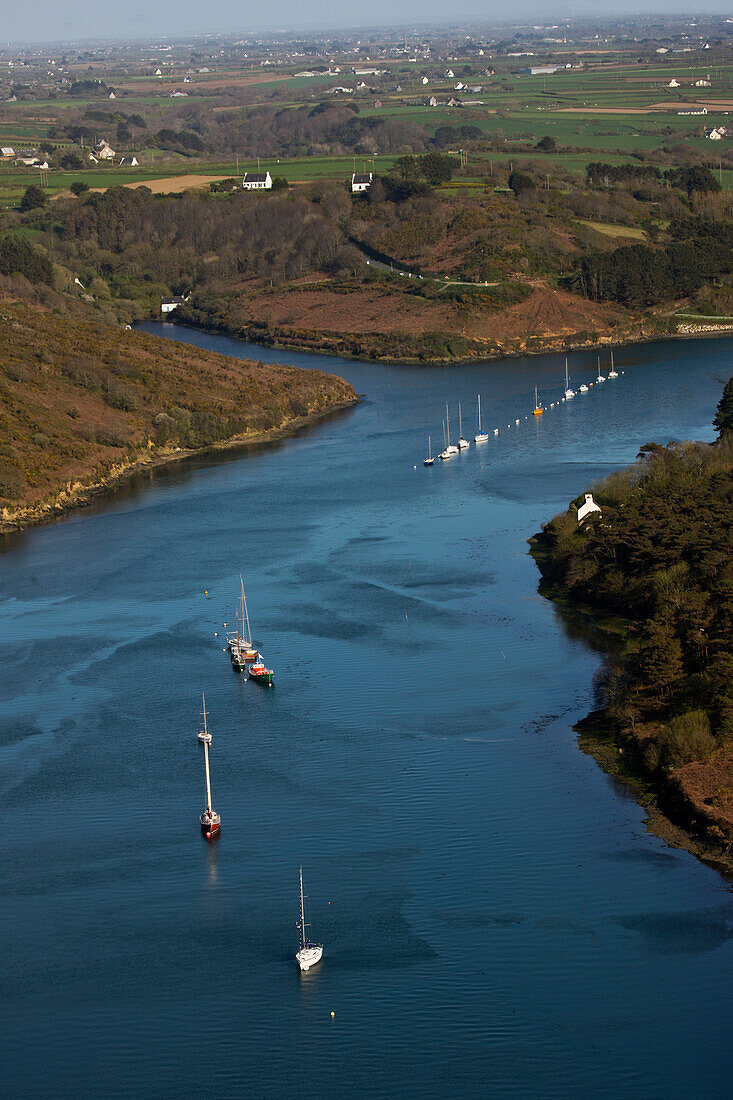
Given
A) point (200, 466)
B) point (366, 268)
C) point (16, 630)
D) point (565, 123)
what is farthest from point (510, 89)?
point (16, 630)

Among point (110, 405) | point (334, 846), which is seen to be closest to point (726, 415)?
point (110, 405)

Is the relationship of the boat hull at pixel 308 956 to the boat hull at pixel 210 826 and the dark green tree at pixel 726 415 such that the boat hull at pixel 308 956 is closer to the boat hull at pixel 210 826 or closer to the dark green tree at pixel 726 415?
the boat hull at pixel 210 826

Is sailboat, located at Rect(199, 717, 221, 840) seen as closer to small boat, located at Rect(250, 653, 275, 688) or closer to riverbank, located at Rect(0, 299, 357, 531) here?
small boat, located at Rect(250, 653, 275, 688)

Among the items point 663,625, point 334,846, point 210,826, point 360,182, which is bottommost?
point 334,846

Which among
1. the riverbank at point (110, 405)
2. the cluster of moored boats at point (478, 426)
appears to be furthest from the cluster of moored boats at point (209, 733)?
the cluster of moored boats at point (478, 426)

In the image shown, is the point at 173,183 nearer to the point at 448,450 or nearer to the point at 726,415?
the point at 448,450

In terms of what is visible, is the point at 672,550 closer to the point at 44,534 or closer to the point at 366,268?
the point at 44,534
